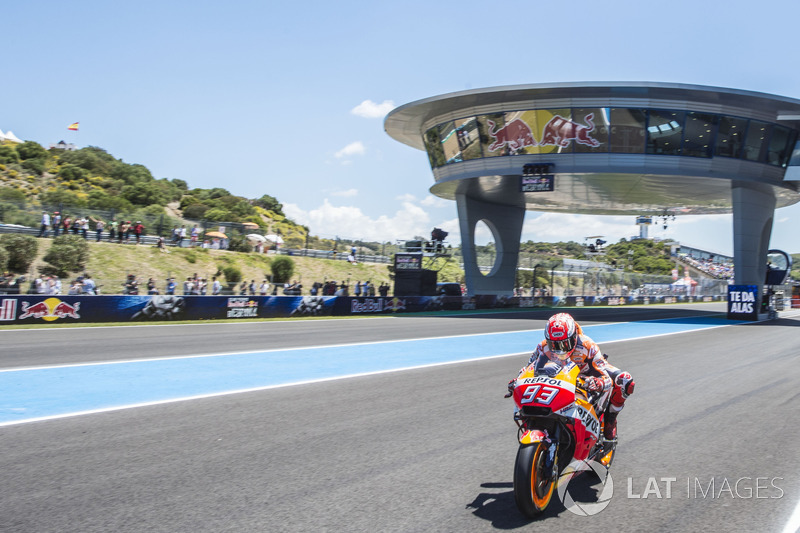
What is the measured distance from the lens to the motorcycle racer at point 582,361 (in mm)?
4684

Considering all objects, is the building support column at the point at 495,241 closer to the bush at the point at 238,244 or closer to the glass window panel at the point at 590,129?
the glass window panel at the point at 590,129

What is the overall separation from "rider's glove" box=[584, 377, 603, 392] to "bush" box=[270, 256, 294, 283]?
3769 centimetres

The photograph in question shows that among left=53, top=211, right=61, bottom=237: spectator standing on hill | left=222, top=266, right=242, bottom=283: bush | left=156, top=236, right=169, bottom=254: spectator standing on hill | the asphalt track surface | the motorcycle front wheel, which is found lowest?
the asphalt track surface

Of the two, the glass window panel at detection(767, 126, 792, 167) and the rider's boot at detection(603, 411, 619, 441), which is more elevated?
the glass window panel at detection(767, 126, 792, 167)

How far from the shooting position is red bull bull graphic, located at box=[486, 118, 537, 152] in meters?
32.8

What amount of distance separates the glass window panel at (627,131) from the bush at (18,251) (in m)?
30.8

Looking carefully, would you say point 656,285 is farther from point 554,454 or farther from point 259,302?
point 554,454

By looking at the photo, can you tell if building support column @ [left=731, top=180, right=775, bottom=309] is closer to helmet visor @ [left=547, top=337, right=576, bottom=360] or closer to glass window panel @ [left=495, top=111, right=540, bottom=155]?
glass window panel @ [left=495, top=111, right=540, bottom=155]

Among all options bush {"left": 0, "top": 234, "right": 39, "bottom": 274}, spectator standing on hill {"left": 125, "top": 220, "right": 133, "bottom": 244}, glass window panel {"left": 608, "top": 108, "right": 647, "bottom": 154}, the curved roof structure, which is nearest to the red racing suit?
the curved roof structure

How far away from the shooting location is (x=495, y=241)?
44312 millimetres

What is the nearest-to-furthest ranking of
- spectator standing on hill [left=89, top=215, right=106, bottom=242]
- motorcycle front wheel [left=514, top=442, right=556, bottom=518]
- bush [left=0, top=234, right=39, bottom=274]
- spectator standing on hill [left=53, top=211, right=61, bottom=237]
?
motorcycle front wheel [left=514, top=442, right=556, bottom=518] < bush [left=0, top=234, right=39, bottom=274] < spectator standing on hill [left=53, top=211, right=61, bottom=237] < spectator standing on hill [left=89, top=215, right=106, bottom=242]

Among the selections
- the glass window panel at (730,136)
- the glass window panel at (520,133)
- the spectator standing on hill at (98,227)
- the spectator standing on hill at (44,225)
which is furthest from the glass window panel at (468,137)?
the spectator standing on hill at (44,225)

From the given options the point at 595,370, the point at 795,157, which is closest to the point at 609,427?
the point at 595,370

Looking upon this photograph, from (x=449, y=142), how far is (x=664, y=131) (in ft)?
39.4
